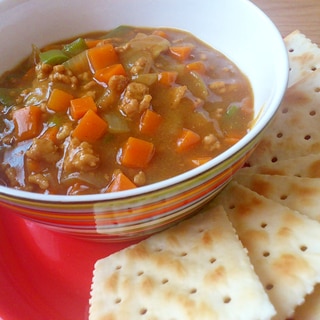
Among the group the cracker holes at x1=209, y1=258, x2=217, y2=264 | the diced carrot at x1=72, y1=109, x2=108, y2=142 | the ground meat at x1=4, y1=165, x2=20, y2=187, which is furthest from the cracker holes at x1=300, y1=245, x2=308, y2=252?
the ground meat at x1=4, y1=165, x2=20, y2=187

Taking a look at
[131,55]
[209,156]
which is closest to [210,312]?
[209,156]

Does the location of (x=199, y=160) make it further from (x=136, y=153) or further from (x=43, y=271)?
(x=43, y=271)

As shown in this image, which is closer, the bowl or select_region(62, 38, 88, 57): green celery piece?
the bowl

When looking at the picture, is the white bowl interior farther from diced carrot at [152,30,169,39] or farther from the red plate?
the red plate

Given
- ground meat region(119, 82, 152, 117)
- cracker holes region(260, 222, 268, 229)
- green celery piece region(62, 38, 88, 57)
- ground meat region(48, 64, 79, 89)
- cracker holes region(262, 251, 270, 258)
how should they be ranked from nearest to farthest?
cracker holes region(262, 251, 270, 258) < cracker holes region(260, 222, 268, 229) < ground meat region(119, 82, 152, 117) < ground meat region(48, 64, 79, 89) < green celery piece region(62, 38, 88, 57)

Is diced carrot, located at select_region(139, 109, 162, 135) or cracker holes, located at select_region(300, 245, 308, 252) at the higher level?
diced carrot, located at select_region(139, 109, 162, 135)

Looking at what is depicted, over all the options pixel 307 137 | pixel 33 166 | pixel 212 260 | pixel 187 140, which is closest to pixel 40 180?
pixel 33 166
